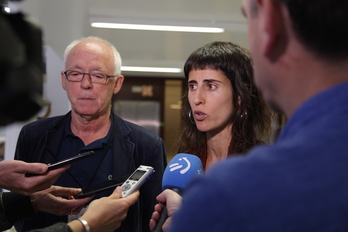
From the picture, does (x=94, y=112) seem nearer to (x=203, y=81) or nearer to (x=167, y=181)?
(x=203, y=81)

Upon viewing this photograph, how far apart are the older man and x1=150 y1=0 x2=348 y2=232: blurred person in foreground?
1176 millimetres

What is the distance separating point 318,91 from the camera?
512 mm

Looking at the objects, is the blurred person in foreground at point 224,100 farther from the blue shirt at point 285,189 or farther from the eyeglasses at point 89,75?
the blue shirt at point 285,189

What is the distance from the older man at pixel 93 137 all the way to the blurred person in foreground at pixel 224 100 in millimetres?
299

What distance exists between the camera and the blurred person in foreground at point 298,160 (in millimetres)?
443

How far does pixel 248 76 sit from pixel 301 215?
3.61 ft

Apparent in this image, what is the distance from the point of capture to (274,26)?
532 mm

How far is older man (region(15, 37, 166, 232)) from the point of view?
163 centimetres

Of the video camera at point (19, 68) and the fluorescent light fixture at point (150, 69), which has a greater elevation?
the video camera at point (19, 68)

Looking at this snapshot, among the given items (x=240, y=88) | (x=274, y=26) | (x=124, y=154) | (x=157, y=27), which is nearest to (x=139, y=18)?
(x=157, y=27)

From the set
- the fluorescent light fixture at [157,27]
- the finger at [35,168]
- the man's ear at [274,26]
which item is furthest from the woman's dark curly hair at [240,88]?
the fluorescent light fixture at [157,27]

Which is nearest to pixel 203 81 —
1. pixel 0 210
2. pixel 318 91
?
pixel 0 210

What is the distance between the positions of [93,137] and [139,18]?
8.60ft

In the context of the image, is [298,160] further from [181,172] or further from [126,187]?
[126,187]
